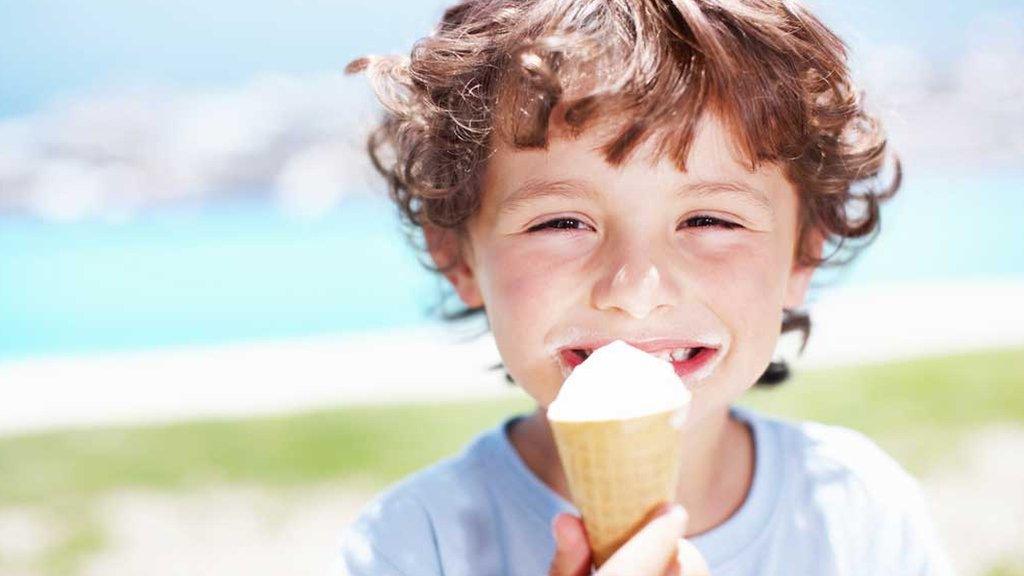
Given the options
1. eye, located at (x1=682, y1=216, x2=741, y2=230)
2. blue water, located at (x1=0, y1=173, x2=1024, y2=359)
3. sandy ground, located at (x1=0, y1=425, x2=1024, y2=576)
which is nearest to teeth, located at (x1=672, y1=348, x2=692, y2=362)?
eye, located at (x1=682, y1=216, x2=741, y2=230)

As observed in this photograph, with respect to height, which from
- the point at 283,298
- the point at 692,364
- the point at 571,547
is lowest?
the point at 571,547

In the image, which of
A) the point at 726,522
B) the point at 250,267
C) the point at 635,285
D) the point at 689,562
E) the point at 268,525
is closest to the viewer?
the point at 689,562

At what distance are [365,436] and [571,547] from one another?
3332mm

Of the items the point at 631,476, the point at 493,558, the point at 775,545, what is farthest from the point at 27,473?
the point at 631,476

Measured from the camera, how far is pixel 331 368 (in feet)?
20.0

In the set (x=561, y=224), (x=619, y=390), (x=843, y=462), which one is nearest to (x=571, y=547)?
(x=619, y=390)

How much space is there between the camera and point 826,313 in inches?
273

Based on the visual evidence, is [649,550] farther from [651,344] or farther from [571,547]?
[651,344]

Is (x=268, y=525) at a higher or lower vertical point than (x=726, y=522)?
higher

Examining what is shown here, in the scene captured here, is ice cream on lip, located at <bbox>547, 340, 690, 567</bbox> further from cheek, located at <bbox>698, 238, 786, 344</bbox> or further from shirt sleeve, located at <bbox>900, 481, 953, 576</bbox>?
shirt sleeve, located at <bbox>900, 481, 953, 576</bbox>

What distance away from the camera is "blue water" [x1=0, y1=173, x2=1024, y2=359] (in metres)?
8.65

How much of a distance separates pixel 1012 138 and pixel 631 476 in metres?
12.1

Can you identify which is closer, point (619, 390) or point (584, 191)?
point (619, 390)

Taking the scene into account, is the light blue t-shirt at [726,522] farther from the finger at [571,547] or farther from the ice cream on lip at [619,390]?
the ice cream on lip at [619,390]
